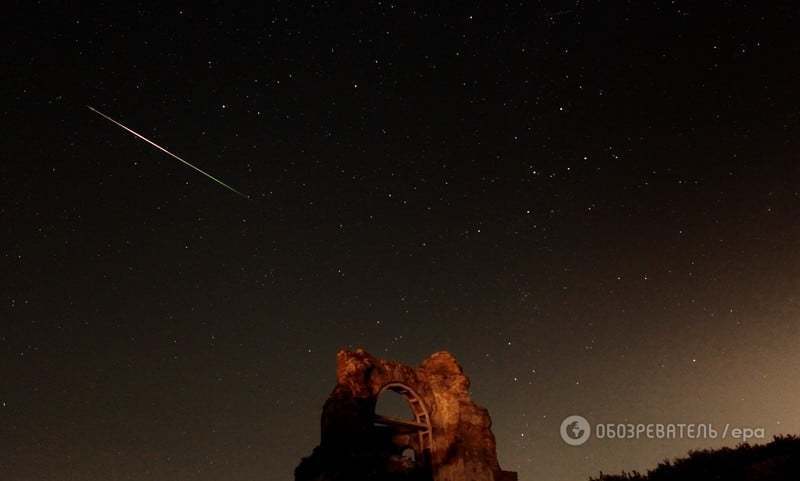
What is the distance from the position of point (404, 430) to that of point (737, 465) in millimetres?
11781

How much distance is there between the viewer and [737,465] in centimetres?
1590

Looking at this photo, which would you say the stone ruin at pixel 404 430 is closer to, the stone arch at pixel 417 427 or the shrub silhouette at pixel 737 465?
the stone arch at pixel 417 427

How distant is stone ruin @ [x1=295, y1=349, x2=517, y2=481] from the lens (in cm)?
1930

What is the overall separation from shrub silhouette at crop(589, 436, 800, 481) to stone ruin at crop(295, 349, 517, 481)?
21.0 feet

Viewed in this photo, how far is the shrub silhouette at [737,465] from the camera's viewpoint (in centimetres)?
1368

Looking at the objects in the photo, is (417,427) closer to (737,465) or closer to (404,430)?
(404,430)

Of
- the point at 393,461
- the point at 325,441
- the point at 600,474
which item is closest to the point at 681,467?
the point at 600,474

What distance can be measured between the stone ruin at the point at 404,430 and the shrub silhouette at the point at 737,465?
640cm

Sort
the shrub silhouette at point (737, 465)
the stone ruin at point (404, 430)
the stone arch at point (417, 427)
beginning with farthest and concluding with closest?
the stone arch at point (417, 427) < the stone ruin at point (404, 430) < the shrub silhouette at point (737, 465)

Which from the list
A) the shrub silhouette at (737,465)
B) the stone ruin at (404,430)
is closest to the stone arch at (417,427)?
the stone ruin at (404,430)

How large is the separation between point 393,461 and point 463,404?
18.5ft

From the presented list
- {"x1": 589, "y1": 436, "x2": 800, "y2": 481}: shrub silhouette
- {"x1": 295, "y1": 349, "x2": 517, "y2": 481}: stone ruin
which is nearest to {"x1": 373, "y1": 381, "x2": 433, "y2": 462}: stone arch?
{"x1": 295, "y1": 349, "x2": 517, "y2": 481}: stone ruin

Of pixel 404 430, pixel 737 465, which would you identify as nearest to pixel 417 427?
pixel 404 430

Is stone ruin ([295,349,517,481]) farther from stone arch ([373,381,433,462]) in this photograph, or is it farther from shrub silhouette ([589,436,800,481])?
shrub silhouette ([589,436,800,481])
